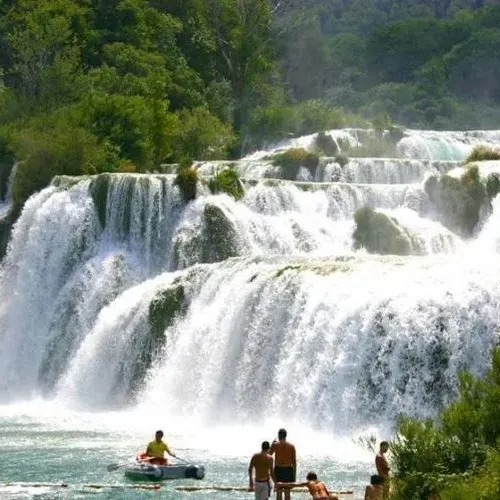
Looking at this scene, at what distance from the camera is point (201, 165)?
50312mm

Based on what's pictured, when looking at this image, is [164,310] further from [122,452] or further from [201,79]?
[201,79]

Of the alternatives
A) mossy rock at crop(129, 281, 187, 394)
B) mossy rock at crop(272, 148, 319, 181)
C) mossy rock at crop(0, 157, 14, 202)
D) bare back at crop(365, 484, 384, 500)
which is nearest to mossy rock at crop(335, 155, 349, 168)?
mossy rock at crop(272, 148, 319, 181)

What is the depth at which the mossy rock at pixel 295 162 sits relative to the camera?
168 feet

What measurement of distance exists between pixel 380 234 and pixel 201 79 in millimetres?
30589

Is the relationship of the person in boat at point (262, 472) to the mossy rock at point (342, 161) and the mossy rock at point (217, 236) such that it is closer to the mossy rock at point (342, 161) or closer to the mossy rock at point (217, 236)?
the mossy rock at point (217, 236)

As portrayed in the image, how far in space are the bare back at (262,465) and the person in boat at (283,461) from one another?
426mm

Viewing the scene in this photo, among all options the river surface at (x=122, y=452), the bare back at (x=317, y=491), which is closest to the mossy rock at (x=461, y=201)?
the river surface at (x=122, y=452)

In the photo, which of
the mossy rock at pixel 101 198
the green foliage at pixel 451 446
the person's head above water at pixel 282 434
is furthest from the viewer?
the mossy rock at pixel 101 198

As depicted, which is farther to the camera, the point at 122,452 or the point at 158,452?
the point at 122,452

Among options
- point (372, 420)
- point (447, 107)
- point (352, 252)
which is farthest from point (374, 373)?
point (447, 107)

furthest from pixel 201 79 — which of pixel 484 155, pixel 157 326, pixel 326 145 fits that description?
pixel 157 326

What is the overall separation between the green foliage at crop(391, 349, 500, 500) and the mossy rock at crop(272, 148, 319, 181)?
34.2 metres

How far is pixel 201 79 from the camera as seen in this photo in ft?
229

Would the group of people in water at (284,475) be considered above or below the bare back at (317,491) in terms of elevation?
above
